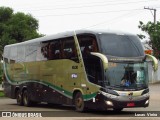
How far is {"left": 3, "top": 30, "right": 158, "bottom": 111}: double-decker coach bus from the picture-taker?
18.2m

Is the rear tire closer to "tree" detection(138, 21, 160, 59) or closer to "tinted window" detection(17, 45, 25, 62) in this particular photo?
"tinted window" detection(17, 45, 25, 62)

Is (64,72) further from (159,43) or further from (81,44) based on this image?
(159,43)

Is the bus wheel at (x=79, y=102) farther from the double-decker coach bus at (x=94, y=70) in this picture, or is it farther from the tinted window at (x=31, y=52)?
the tinted window at (x=31, y=52)

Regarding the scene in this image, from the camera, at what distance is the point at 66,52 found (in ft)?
68.0

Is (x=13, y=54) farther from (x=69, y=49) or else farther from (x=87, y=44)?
(x=87, y=44)

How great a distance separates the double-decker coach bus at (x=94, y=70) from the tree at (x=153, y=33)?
3388 cm

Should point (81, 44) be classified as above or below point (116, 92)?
above

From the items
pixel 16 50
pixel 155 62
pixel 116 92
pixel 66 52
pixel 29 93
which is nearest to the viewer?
pixel 116 92

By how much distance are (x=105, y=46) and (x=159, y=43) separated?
38240mm

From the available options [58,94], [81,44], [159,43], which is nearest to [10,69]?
[58,94]

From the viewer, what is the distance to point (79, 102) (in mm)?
19828

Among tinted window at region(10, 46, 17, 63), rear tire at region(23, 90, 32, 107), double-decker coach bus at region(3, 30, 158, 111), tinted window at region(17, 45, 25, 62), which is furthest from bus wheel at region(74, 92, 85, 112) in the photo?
tinted window at region(10, 46, 17, 63)

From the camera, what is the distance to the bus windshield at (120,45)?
735 inches

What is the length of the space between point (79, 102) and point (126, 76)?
2.62m
